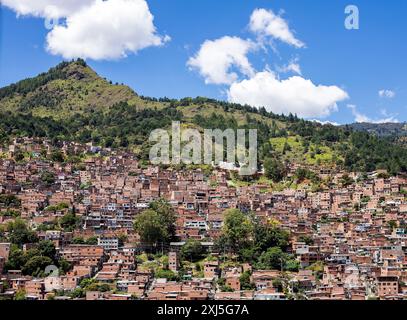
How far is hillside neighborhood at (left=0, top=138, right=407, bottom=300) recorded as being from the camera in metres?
9.98

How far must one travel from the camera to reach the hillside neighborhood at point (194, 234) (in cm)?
998

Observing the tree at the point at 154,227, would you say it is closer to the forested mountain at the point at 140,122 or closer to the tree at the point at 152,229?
the tree at the point at 152,229

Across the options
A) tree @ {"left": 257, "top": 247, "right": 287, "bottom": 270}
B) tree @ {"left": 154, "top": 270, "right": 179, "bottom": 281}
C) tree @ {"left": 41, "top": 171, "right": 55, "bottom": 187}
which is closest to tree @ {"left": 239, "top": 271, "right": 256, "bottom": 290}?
tree @ {"left": 257, "top": 247, "right": 287, "bottom": 270}

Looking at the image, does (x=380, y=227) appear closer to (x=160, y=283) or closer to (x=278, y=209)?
(x=278, y=209)

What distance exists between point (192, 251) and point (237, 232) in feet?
3.53

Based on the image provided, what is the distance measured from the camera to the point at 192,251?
39.8ft

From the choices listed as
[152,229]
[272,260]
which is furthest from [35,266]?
[272,260]

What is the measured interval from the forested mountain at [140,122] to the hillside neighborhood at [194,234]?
3.07 meters

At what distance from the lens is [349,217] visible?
16.1 m

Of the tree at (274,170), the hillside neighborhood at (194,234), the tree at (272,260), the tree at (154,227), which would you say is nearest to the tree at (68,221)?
the hillside neighborhood at (194,234)

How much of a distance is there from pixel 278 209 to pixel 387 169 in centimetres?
724

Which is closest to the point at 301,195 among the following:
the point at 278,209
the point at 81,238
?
the point at 278,209

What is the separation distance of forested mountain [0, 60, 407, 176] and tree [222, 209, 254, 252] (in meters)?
Result: 8.43

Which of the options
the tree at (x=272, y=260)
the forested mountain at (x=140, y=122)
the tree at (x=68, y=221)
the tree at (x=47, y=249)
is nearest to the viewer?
the tree at (x=47, y=249)
